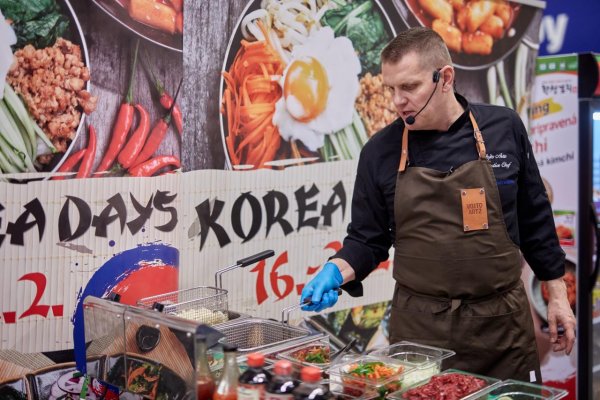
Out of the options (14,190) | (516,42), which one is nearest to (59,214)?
(14,190)

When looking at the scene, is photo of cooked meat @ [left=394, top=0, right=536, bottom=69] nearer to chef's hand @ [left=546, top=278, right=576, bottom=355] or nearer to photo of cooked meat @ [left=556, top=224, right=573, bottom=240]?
photo of cooked meat @ [left=556, top=224, right=573, bottom=240]

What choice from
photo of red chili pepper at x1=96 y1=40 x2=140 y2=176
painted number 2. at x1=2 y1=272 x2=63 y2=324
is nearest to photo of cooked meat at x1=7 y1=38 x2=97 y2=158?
photo of red chili pepper at x1=96 y1=40 x2=140 y2=176

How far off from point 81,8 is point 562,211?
11.1 feet

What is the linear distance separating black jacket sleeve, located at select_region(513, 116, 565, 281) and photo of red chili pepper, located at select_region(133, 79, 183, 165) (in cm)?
146

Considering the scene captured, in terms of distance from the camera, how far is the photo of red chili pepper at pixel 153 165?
306 cm

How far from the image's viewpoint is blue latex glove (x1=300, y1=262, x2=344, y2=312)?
245 centimetres

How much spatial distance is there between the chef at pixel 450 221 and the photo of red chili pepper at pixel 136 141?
0.94 m

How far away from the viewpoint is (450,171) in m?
2.70

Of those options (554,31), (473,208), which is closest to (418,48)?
(473,208)

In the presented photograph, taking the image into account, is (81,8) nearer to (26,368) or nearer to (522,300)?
(26,368)

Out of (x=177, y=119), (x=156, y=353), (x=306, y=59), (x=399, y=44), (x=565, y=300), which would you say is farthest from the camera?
(x=306, y=59)

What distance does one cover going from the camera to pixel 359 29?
380 cm

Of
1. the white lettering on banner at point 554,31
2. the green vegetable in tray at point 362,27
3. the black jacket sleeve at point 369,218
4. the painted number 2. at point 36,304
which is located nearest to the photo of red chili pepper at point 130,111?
the painted number 2. at point 36,304

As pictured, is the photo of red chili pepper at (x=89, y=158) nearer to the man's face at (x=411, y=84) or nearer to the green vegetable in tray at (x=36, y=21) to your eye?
the green vegetable in tray at (x=36, y=21)
